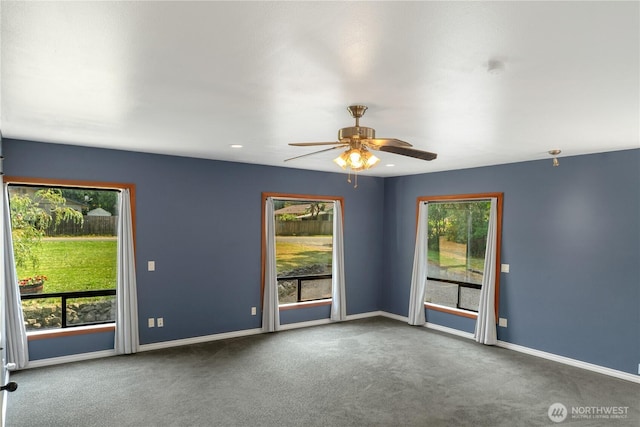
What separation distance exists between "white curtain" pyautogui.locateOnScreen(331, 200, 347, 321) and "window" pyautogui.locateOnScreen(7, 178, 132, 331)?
3.20 metres

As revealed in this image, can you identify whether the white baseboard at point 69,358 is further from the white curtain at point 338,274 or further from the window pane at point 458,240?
the window pane at point 458,240

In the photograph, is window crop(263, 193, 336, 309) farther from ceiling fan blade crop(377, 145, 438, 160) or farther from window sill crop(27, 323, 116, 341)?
ceiling fan blade crop(377, 145, 438, 160)

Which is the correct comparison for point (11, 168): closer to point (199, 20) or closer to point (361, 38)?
point (199, 20)

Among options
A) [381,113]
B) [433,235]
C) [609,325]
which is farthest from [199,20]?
[433,235]

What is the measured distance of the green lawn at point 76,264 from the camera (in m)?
4.72

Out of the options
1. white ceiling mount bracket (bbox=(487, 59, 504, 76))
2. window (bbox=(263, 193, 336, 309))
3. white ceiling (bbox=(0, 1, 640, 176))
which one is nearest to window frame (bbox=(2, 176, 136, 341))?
white ceiling (bbox=(0, 1, 640, 176))

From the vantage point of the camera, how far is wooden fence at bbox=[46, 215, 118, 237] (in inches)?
189

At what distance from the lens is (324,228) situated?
6953mm

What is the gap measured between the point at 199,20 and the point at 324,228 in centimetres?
540

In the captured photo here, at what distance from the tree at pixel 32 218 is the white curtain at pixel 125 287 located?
640mm

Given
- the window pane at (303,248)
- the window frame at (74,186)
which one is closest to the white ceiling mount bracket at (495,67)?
the window frame at (74,186)

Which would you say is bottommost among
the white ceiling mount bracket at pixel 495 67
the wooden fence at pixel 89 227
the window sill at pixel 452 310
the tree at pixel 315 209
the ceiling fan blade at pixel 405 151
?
the window sill at pixel 452 310

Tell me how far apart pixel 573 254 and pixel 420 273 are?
2294 millimetres

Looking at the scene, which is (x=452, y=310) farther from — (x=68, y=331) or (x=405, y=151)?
(x=68, y=331)
